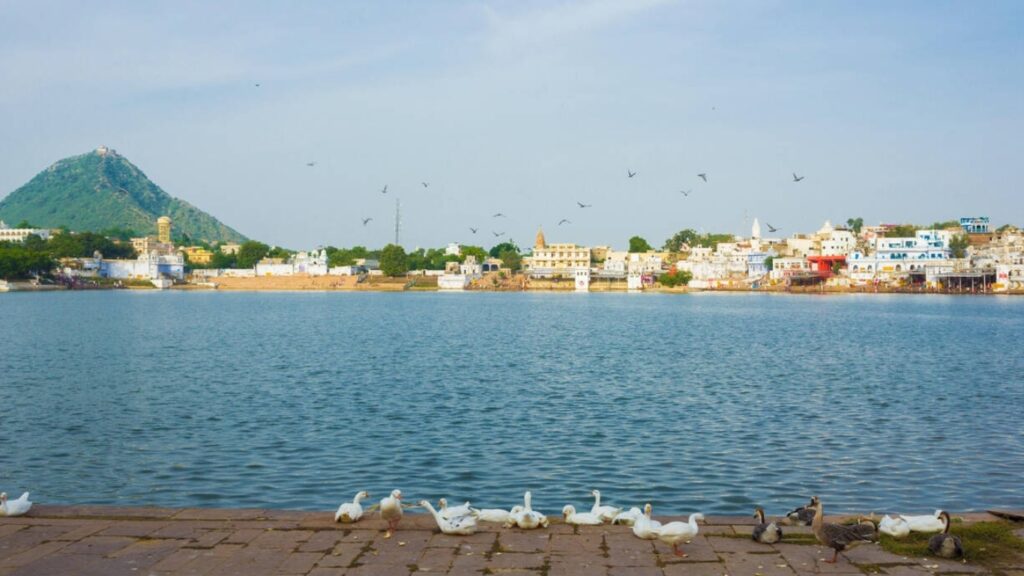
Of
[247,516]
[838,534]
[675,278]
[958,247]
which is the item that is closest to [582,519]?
[838,534]

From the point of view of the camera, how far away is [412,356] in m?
34.4

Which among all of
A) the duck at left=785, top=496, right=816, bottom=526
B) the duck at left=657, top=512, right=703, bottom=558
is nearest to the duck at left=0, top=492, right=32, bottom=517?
the duck at left=657, top=512, right=703, bottom=558

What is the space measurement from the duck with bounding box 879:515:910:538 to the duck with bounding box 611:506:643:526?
2272mm

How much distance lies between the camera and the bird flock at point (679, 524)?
7699 millimetres

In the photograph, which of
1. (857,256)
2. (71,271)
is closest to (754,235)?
(857,256)

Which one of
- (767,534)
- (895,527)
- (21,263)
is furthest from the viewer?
(21,263)

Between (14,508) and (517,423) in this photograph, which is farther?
(517,423)

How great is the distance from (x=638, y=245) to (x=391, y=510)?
181302mm

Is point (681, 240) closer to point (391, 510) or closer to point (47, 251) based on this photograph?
point (47, 251)

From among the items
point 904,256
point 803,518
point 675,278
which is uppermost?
point 904,256

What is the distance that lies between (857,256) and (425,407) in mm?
122287

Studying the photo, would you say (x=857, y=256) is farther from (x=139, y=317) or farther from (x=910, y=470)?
(x=910, y=470)

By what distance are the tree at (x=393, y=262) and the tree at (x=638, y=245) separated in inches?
1929

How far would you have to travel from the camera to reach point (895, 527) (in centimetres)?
838
